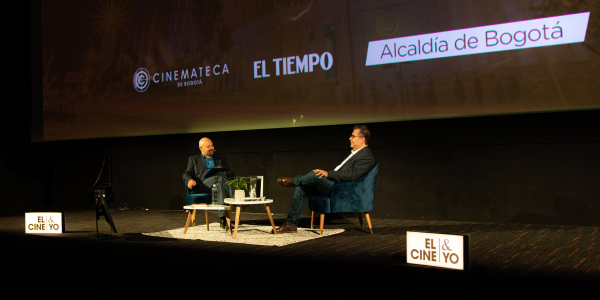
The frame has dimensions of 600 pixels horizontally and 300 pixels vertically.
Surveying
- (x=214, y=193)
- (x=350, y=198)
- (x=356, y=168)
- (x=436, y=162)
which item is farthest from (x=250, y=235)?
(x=436, y=162)

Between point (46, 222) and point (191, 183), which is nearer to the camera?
point (46, 222)

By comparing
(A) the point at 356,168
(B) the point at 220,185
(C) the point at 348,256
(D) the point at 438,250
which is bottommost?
(C) the point at 348,256

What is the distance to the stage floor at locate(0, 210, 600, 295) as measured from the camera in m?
2.62

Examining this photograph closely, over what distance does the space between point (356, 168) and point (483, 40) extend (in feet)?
6.28

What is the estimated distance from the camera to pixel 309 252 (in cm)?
339

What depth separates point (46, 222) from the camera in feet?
14.8

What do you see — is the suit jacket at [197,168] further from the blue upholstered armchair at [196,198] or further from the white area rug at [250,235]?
the white area rug at [250,235]

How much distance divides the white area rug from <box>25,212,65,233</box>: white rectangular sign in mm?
824

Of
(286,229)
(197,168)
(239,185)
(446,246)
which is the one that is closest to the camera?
(446,246)

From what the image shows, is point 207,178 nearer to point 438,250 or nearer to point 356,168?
point 356,168

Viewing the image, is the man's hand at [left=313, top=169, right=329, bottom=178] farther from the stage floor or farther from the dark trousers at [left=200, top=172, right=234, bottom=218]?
the dark trousers at [left=200, top=172, right=234, bottom=218]

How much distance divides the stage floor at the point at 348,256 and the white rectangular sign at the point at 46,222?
0.15 m

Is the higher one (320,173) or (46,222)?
(320,173)

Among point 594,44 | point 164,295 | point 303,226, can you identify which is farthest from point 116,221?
point 594,44
